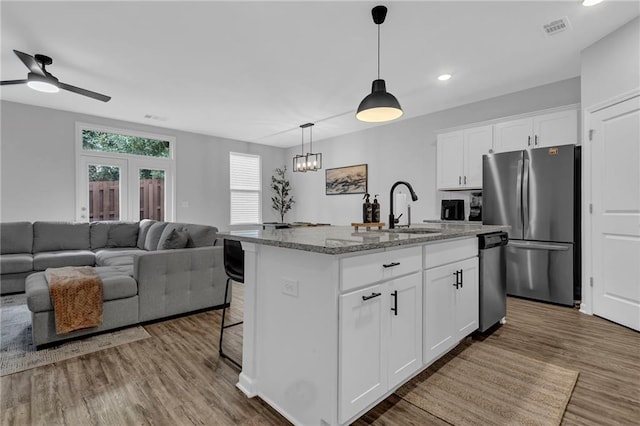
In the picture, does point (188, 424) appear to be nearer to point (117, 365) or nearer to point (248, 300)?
point (248, 300)

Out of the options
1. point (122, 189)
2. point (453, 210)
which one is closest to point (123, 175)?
point (122, 189)

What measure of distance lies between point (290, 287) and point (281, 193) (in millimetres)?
6448

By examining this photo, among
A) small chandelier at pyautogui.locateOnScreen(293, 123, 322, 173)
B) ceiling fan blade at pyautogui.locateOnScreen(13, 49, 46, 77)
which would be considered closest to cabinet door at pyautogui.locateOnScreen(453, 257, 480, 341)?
small chandelier at pyautogui.locateOnScreen(293, 123, 322, 173)

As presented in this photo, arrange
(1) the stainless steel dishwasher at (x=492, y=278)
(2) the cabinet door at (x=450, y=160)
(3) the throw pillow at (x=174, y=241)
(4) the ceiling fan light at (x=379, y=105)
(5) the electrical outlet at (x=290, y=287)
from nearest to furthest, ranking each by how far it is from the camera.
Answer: (5) the electrical outlet at (x=290, y=287) → (4) the ceiling fan light at (x=379, y=105) → (1) the stainless steel dishwasher at (x=492, y=278) → (3) the throw pillow at (x=174, y=241) → (2) the cabinet door at (x=450, y=160)

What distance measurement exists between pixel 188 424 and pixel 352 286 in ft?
3.64

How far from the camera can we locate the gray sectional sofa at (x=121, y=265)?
2807 millimetres

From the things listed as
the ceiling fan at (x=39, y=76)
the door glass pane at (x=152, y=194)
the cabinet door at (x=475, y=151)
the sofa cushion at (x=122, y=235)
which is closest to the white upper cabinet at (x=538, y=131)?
the cabinet door at (x=475, y=151)

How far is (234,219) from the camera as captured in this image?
7395mm

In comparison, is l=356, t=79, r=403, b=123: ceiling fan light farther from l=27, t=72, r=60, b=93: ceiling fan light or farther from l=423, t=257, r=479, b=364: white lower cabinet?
l=27, t=72, r=60, b=93: ceiling fan light

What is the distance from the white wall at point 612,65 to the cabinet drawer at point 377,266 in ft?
9.41

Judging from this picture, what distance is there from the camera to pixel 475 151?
4430mm

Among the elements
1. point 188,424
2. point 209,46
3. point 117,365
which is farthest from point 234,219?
point 188,424

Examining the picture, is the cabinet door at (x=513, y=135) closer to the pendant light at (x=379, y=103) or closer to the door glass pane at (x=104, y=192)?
the pendant light at (x=379, y=103)

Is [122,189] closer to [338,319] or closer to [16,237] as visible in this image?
[16,237]
